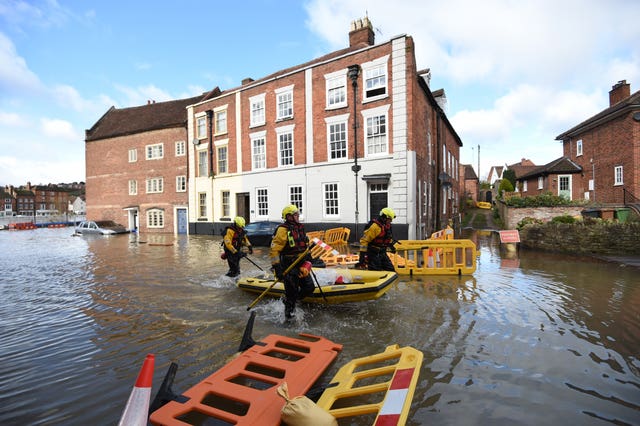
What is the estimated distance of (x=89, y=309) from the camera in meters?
7.20

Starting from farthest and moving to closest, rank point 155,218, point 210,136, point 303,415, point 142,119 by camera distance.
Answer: point 142,119, point 155,218, point 210,136, point 303,415

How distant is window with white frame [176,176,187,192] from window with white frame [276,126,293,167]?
1088 cm

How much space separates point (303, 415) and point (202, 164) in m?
26.1

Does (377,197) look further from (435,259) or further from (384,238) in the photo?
(384,238)

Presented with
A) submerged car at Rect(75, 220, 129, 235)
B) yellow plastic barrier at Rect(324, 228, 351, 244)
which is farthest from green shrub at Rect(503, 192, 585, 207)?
submerged car at Rect(75, 220, 129, 235)

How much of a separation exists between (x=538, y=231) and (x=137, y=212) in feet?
102

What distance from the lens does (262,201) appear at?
22594mm

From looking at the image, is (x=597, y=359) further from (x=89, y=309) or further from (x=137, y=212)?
(x=137, y=212)

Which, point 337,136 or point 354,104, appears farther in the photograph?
point 337,136

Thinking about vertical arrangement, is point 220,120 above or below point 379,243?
above

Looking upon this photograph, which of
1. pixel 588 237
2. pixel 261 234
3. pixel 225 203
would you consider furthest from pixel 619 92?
pixel 225 203

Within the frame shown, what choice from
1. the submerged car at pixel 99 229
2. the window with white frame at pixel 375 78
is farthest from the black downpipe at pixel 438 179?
the submerged car at pixel 99 229

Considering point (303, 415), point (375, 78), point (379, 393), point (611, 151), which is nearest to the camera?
point (303, 415)

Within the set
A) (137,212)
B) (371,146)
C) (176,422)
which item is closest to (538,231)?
(371,146)
